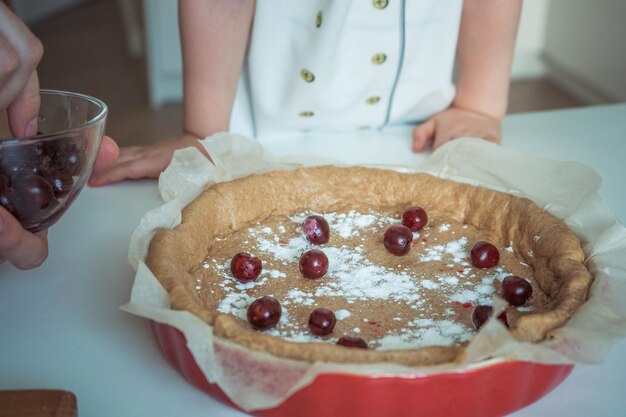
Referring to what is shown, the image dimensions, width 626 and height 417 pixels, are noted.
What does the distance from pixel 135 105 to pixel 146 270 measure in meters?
2.96

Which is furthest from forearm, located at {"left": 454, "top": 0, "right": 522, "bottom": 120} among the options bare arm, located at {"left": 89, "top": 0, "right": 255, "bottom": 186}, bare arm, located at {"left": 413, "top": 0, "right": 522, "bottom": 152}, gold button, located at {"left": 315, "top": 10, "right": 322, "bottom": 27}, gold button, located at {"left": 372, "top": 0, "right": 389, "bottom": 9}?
bare arm, located at {"left": 89, "top": 0, "right": 255, "bottom": 186}

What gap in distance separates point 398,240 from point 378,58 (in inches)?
23.0

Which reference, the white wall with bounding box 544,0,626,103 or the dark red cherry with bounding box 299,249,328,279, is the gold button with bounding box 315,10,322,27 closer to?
the dark red cherry with bounding box 299,249,328,279

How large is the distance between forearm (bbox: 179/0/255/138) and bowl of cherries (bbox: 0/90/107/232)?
1.35 feet

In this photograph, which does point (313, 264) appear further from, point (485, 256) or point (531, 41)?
point (531, 41)

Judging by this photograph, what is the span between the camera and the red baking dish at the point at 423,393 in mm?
622

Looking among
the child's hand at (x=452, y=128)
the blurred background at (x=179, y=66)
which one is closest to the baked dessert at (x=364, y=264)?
the child's hand at (x=452, y=128)

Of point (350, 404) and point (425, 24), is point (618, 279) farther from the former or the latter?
point (425, 24)

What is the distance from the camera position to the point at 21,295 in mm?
856

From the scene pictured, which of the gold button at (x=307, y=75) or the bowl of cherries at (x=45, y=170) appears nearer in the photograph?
the bowl of cherries at (x=45, y=170)

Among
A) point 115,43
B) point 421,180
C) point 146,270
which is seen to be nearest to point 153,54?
point 115,43

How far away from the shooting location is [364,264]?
0.87 meters

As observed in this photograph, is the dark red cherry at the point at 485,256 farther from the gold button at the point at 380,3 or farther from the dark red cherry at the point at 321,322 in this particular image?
the gold button at the point at 380,3

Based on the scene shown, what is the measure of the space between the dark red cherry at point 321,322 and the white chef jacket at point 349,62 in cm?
68
